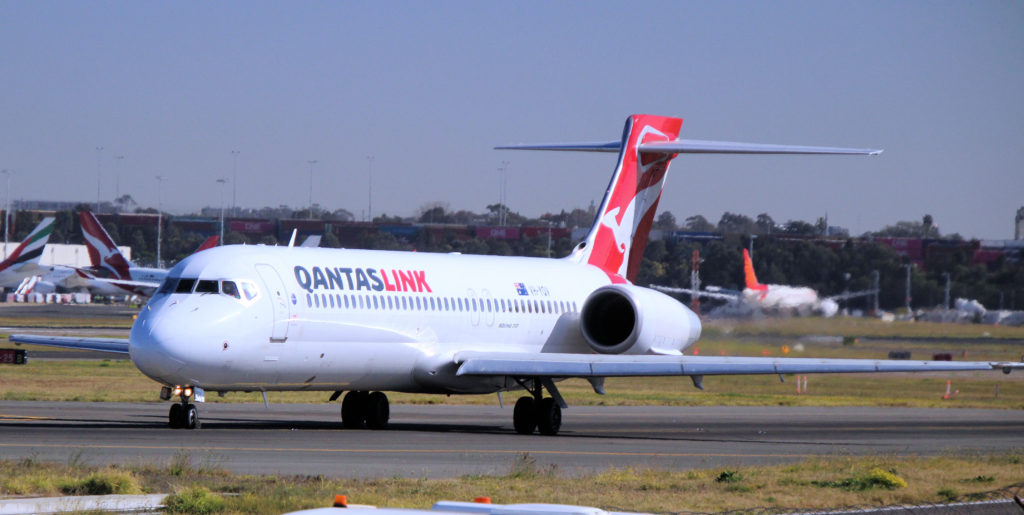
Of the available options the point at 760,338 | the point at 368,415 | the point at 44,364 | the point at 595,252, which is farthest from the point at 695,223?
the point at 368,415

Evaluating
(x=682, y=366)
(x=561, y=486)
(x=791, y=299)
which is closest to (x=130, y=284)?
(x=791, y=299)

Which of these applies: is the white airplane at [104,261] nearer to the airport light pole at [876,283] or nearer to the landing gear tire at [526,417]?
the airport light pole at [876,283]

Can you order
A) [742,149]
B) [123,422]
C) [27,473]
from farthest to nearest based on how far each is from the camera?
[742,149] < [123,422] < [27,473]

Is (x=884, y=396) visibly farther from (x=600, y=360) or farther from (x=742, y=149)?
Result: (x=600, y=360)

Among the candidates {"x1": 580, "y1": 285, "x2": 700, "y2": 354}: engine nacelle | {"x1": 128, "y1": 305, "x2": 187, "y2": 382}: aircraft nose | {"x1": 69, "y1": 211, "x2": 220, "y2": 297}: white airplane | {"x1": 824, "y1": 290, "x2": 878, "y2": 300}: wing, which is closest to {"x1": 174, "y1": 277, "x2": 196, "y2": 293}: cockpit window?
{"x1": 128, "y1": 305, "x2": 187, "y2": 382}: aircraft nose

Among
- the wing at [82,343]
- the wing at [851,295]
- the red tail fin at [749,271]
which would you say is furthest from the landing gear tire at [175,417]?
the red tail fin at [749,271]

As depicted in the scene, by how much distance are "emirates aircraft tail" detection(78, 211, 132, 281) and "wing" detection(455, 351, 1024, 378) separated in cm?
5540

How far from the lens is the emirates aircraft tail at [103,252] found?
77.3 metres

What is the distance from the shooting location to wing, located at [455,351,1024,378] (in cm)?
2406

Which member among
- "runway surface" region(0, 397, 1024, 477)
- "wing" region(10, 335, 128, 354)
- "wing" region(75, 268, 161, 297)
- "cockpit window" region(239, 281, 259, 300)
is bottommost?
"runway surface" region(0, 397, 1024, 477)

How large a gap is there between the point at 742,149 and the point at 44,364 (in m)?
26.5

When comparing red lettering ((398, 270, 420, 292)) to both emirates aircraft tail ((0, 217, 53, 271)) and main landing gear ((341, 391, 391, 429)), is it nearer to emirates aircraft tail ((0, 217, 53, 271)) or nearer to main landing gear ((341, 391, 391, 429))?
main landing gear ((341, 391, 391, 429))

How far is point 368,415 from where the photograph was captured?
86.1 ft

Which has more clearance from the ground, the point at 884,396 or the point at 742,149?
the point at 742,149
